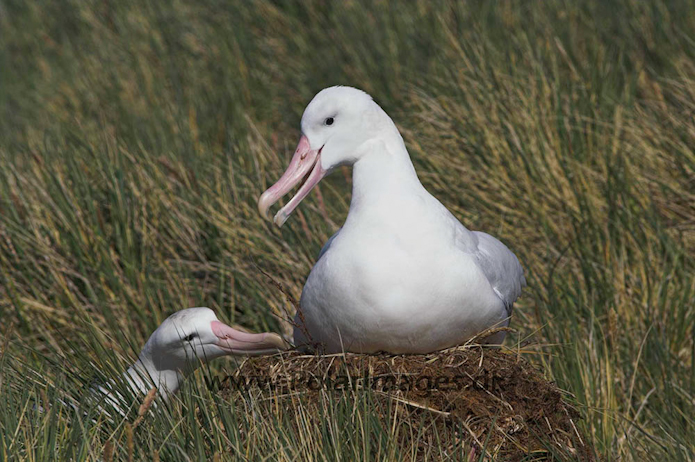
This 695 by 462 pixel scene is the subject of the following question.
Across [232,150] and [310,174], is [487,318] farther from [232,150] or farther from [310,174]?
[232,150]

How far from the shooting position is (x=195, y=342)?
4086 millimetres

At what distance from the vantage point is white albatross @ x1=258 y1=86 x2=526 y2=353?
332 centimetres

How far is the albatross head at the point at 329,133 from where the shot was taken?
358 centimetres

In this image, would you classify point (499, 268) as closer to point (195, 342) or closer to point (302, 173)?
point (302, 173)

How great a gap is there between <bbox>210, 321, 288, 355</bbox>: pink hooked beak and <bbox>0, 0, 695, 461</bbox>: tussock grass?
1.18 feet

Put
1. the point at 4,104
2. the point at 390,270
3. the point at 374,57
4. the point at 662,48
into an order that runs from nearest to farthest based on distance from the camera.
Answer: the point at 390,270
the point at 662,48
the point at 374,57
the point at 4,104

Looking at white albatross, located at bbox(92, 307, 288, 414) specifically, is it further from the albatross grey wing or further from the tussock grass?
the albatross grey wing

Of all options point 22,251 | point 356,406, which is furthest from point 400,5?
point 356,406

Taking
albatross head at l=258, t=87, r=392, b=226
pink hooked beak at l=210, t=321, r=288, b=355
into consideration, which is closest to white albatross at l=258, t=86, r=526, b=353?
albatross head at l=258, t=87, r=392, b=226

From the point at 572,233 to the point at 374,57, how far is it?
299 cm

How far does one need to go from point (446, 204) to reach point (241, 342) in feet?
6.45

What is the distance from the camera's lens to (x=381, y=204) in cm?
350

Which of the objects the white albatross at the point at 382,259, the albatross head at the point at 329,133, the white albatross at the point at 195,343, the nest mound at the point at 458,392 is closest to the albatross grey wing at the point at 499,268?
the white albatross at the point at 382,259

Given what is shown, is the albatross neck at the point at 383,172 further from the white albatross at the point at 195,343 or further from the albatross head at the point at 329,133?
the white albatross at the point at 195,343
